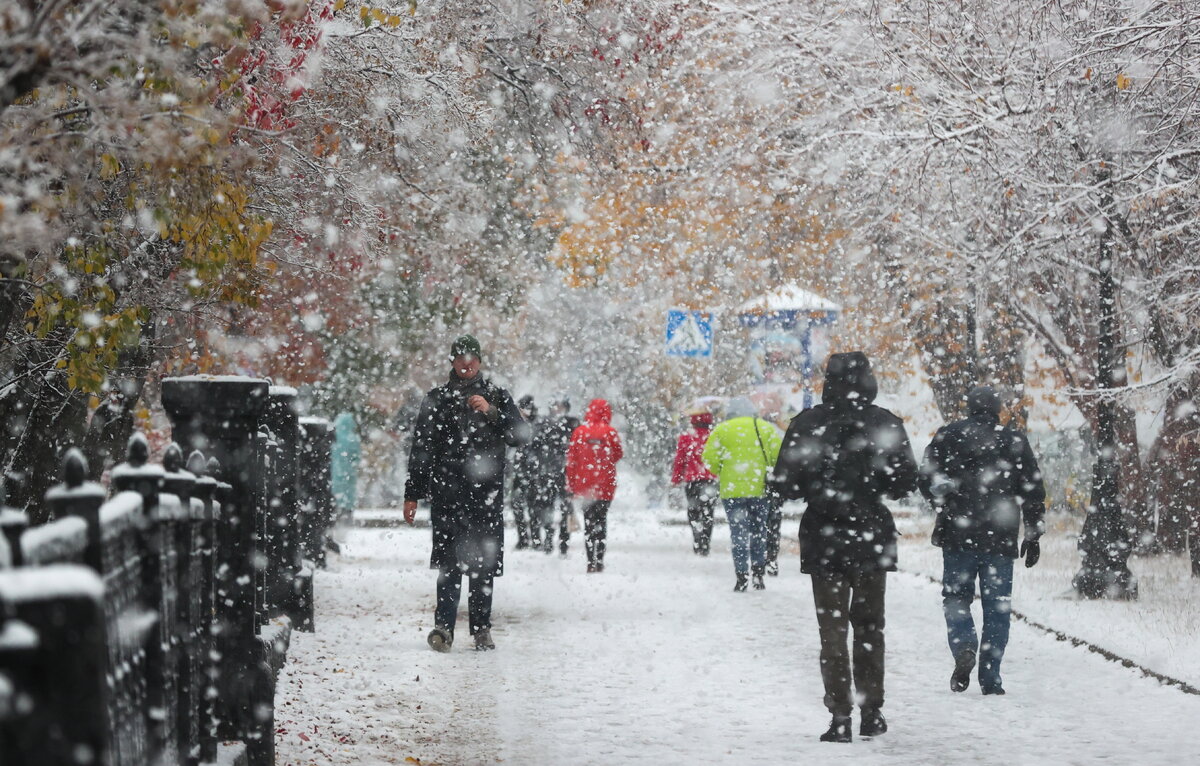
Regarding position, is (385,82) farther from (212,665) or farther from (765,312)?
(765,312)

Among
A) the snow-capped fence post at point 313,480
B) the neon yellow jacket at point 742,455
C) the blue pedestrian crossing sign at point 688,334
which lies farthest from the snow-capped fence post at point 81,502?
the blue pedestrian crossing sign at point 688,334

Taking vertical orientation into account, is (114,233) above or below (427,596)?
above

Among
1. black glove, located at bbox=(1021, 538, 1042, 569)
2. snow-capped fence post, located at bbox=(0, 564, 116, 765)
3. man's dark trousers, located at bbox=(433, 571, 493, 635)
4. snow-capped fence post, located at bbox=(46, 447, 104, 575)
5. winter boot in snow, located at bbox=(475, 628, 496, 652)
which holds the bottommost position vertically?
winter boot in snow, located at bbox=(475, 628, 496, 652)

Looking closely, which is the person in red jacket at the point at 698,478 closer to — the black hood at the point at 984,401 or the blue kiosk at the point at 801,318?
the blue kiosk at the point at 801,318

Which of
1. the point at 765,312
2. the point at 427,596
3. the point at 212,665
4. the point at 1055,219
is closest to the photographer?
the point at 212,665

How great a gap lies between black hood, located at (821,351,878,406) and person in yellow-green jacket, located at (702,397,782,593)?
23.8ft

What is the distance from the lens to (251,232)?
6.52m

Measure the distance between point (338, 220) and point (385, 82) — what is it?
135cm

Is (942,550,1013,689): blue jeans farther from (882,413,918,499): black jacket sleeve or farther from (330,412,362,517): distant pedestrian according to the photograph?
(330,412,362,517): distant pedestrian

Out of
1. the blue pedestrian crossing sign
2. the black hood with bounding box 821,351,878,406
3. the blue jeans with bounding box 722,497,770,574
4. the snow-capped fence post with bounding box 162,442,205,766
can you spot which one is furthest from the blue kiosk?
the snow-capped fence post with bounding box 162,442,205,766

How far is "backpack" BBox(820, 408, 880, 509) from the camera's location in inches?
300

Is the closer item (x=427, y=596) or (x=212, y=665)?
(x=212, y=665)

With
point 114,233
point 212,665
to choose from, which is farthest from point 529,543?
point 212,665

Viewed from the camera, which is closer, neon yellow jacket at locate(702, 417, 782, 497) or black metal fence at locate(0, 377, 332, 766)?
black metal fence at locate(0, 377, 332, 766)
